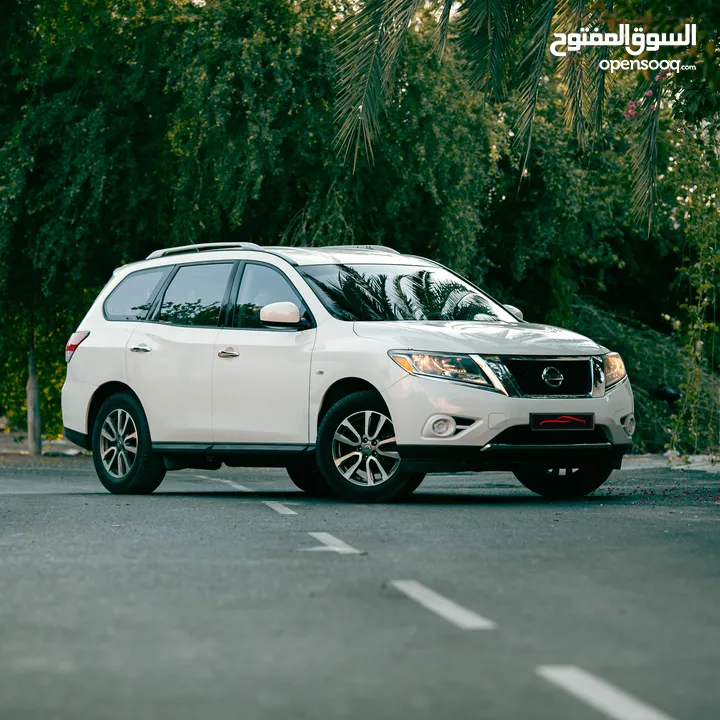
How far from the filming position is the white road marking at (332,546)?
885 cm

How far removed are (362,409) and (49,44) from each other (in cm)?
1448

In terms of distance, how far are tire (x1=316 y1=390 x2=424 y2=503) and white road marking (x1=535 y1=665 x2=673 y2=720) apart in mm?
6727

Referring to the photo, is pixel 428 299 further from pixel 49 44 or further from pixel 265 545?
pixel 49 44

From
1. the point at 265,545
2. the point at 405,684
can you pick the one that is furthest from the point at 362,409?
the point at 405,684

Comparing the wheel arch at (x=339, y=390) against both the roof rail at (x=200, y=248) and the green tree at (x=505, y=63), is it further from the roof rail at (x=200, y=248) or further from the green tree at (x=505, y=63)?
the green tree at (x=505, y=63)

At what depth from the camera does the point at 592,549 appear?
8.96 metres

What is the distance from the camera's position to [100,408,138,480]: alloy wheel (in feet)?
46.7

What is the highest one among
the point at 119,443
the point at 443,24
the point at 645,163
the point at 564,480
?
the point at 443,24

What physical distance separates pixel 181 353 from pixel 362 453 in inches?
86.9

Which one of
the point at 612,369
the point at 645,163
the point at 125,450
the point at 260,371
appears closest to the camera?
the point at 612,369

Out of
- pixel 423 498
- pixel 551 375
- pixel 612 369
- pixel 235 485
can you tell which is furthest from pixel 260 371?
pixel 235 485

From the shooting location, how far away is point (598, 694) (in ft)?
16.6

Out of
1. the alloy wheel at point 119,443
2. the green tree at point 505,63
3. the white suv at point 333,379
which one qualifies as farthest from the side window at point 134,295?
the green tree at point 505,63

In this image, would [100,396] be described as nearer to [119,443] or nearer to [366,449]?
[119,443]
